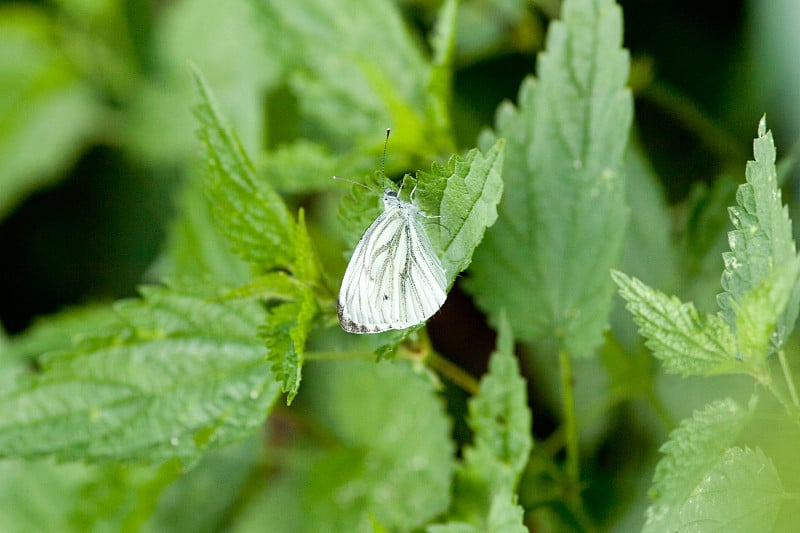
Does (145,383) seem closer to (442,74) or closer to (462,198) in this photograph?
(462,198)

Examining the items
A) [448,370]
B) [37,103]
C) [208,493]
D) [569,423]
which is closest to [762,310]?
[569,423]

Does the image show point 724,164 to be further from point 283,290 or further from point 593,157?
point 283,290

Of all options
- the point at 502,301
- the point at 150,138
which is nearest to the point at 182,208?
the point at 150,138

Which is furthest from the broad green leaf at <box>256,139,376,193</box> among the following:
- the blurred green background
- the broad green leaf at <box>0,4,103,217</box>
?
the broad green leaf at <box>0,4,103,217</box>

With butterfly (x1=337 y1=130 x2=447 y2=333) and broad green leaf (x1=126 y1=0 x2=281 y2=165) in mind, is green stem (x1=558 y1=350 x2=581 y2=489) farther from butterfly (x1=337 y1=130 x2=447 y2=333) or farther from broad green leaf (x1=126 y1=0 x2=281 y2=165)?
broad green leaf (x1=126 y1=0 x2=281 y2=165)

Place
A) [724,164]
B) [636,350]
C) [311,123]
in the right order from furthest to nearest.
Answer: [311,123], [724,164], [636,350]

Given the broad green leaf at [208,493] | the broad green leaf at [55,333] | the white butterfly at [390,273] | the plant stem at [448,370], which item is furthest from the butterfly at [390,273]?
the broad green leaf at [208,493]
